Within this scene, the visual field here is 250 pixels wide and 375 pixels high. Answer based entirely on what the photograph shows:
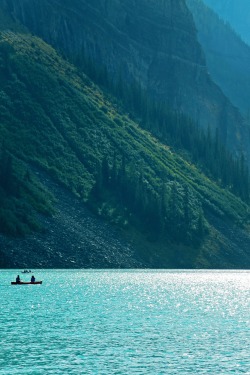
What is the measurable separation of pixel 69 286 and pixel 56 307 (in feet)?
117

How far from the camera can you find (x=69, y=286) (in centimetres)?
12294

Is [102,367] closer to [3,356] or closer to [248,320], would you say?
[3,356]

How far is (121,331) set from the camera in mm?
67312

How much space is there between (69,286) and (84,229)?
59.0 meters

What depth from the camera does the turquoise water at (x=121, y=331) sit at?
52.1 metres

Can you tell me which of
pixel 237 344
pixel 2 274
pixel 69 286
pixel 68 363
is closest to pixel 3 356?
pixel 68 363

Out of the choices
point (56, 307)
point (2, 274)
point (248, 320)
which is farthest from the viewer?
point (2, 274)

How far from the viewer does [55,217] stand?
179 m

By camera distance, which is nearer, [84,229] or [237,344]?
[237,344]

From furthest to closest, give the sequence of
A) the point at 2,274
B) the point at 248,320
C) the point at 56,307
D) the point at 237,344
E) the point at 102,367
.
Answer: the point at 2,274 → the point at 56,307 → the point at 248,320 → the point at 237,344 → the point at 102,367

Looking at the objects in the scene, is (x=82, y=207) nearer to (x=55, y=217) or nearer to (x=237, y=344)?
(x=55, y=217)

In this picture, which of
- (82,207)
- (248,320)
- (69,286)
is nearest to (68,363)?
(248,320)

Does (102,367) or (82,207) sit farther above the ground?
(82,207)

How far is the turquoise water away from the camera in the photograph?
52094mm
